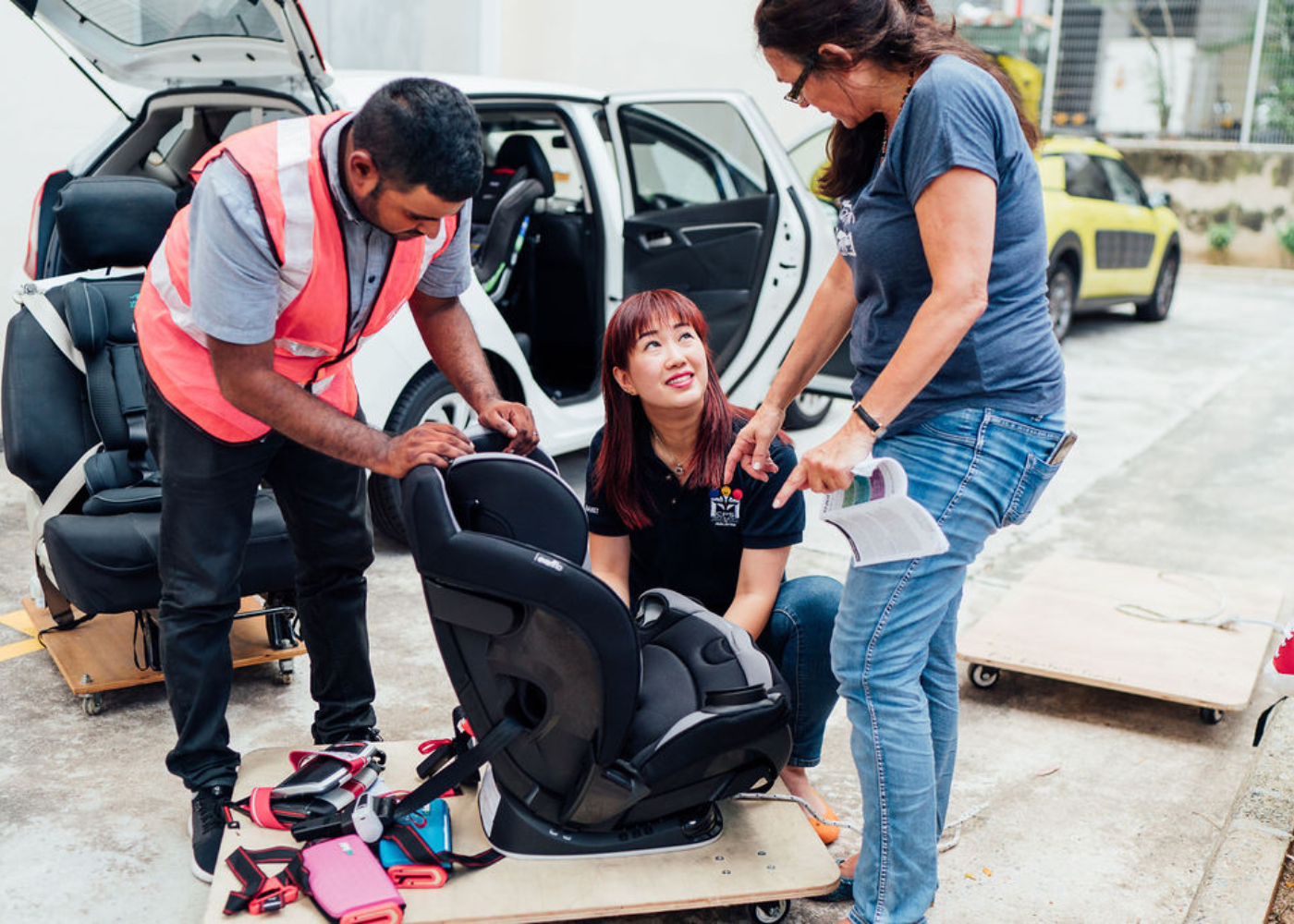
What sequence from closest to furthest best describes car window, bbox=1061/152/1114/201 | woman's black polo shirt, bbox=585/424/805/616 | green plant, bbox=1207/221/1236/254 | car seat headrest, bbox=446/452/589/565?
car seat headrest, bbox=446/452/589/565, woman's black polo shirt, bbox=585/424/805/616, car window, bbox=1061/152/1114/201, green plant, bbox=1207/221/1236/254

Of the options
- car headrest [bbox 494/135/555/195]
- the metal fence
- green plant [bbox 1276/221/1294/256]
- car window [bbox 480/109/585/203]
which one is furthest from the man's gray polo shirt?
green plant [bbox 1276/221/1294/256]

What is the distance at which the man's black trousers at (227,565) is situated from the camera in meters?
2.34

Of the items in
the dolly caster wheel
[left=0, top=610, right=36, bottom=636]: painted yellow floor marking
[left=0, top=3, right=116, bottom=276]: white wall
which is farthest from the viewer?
[left=0, top=3, right=116, bottom=276]: white wall

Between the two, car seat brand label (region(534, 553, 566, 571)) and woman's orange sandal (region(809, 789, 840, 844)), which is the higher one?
car seat brand label (region(534, 553, 566, 571))

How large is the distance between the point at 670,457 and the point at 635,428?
0.10 m

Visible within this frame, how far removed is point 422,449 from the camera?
207cm

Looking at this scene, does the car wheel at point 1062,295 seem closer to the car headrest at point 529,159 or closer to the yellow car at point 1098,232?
the yellow car at point 1098,232

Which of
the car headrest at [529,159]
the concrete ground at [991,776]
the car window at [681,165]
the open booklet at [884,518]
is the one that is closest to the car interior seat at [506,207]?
the car headrest at [529,159]

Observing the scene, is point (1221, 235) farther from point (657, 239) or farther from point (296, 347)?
point (296, 347)

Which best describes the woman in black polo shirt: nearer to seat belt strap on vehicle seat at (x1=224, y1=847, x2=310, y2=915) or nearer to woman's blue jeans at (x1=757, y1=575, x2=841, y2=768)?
woman's blue jeans at (x1=757, y1=575, x2=841, y2=768)

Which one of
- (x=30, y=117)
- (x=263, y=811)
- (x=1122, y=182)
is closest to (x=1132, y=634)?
(x=263, y=811)

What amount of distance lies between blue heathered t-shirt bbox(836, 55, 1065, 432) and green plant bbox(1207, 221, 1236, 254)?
1480cm

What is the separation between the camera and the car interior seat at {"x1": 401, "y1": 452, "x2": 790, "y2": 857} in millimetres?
2008

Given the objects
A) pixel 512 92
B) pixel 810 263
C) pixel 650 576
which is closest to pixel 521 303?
pixel 512 92
